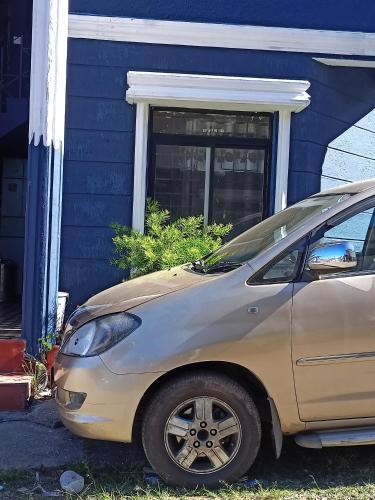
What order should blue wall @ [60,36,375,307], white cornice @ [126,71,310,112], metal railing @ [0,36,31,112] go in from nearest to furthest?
white cornice @ [126,71,310,112]
blue wall @ [60,36,375,307]
metal railing @ [0,36,31,112]

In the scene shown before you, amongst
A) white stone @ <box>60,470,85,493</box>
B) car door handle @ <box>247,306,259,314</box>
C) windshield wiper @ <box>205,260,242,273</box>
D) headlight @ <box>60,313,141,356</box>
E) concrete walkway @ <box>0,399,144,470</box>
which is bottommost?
concrete walkway @ <box>0,399,144,470</box>

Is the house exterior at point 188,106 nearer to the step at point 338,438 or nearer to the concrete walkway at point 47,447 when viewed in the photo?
the concrete walkway at point 47,447

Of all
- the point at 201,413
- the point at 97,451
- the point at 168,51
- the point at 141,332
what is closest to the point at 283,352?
the point at 201,413

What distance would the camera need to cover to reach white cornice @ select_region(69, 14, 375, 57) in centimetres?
711

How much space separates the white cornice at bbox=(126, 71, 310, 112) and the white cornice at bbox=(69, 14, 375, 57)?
1.44ft

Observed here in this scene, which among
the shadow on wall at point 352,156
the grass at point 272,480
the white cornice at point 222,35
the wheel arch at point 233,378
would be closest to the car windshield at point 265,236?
the wheel arch at point 233,378

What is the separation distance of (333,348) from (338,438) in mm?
571

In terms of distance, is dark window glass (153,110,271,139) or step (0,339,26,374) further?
dark window glass (153,110,271,139)

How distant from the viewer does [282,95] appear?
283 inches

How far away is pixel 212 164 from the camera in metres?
7.57

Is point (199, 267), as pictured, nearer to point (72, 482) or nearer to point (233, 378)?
point (233, 378)

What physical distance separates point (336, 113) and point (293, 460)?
4771 millimetres

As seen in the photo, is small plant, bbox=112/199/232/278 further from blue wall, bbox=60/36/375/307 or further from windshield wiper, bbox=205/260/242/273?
windshield wiper, bbox=205/260/242/273

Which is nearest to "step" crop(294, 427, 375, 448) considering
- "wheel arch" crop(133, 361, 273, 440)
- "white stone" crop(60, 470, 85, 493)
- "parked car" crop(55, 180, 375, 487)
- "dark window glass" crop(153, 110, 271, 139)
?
"parked car" crop(55, 180, 375, 487)
